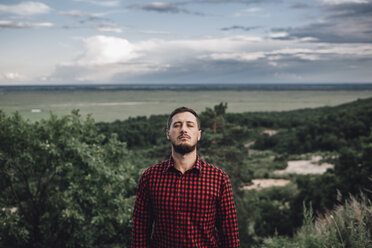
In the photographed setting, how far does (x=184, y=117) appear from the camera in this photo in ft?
8.51

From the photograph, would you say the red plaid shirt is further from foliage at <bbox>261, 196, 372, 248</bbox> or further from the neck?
foliage at <bbox>261, 196, 372, 248</bbox>

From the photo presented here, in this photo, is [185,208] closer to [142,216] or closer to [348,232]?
[142,216]

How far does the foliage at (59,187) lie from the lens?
995 centimetres

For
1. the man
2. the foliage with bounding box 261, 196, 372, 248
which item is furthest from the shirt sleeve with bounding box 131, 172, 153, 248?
the foliage with bounding box 261, 196, 372, 248

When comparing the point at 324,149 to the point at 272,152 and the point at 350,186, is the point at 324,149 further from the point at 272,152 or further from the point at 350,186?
the point at 350,186

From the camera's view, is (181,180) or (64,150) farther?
(64,150)

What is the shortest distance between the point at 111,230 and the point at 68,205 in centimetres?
181

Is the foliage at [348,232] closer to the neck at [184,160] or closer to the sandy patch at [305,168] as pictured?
the neck at [184,160]

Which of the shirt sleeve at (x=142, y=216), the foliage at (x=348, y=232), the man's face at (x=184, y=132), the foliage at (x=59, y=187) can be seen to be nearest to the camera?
the man's face at (x=184, y=132)

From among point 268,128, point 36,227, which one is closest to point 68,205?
point 36,227

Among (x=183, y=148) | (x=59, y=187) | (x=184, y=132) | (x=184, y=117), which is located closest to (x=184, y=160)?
(x=183, y=148)

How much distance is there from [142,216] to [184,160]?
24.2 inches

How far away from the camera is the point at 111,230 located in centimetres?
1039

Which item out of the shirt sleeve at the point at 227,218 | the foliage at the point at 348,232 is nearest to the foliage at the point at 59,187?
the foliage at the point at 348,232
